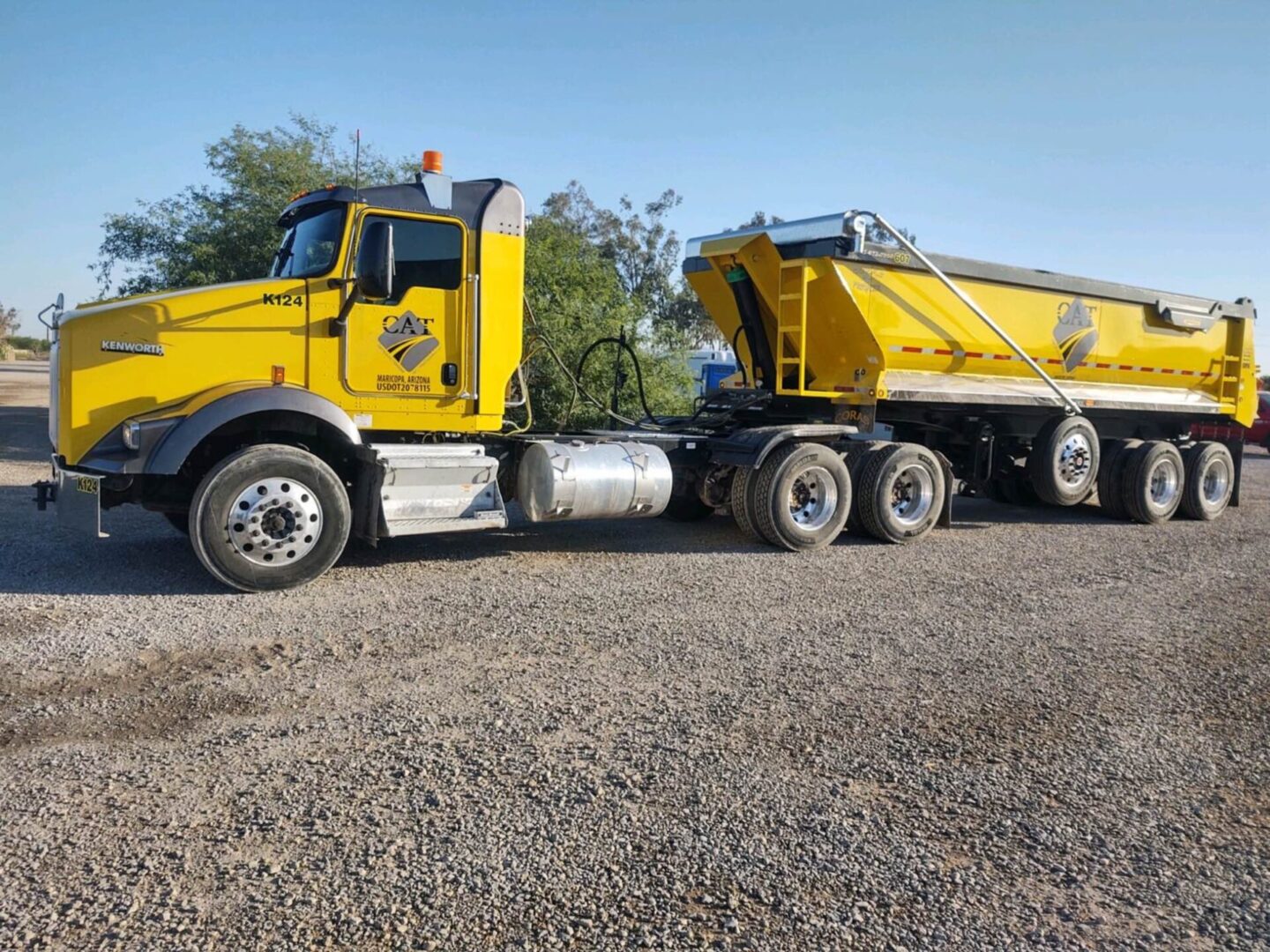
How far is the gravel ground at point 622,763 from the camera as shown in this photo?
3.04m

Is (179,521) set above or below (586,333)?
below

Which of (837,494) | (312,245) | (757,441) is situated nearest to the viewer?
(312,245)

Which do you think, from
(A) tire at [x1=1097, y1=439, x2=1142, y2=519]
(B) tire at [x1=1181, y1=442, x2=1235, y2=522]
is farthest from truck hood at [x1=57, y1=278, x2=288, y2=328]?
(B) tire at [x1=1181, y1=442, x2=1235, y2=522]

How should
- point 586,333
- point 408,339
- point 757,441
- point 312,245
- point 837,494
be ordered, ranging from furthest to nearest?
point 586,333 < point 837,494 < point 757,441 < point 408,339 < point 312,245

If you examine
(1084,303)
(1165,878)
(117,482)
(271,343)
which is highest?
(1084,303)

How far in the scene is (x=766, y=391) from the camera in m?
10.6

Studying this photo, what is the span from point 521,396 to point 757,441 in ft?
7.24

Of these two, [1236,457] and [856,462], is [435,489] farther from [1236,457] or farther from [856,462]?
[1236,457]

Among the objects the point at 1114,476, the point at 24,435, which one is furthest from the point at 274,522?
the point at 24,435

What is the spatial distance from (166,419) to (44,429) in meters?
15.0

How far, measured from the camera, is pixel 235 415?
6.88 meters

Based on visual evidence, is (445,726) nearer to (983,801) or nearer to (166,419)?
(983,801)

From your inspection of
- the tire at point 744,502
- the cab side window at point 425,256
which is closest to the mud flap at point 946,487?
the tire at point 744,502

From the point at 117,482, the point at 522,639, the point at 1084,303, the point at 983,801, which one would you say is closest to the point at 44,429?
the point at 117,482
